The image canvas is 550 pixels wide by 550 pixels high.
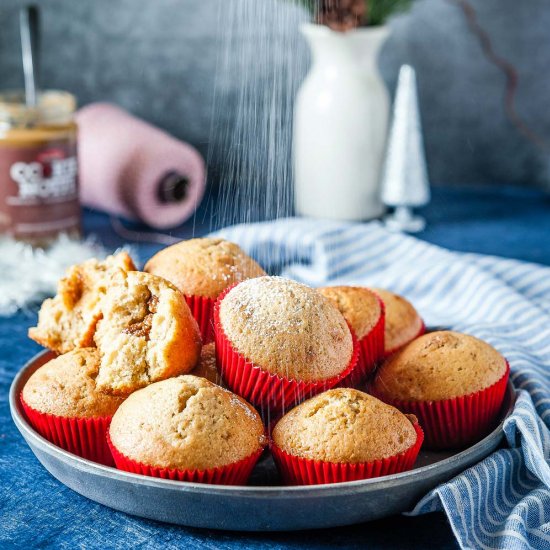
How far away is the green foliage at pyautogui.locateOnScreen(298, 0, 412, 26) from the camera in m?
2.02

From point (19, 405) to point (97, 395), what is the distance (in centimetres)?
11

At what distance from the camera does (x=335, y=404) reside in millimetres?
917

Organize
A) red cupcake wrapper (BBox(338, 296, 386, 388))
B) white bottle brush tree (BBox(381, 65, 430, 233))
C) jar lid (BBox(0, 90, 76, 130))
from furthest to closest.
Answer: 1. white bottle brush tree (BBox(381, 65, 430, 233))
2. jar lid (BBox(0, 90, 76, 130))
3. red cupcake wrapper (BBox(338, 296, 386, 388))

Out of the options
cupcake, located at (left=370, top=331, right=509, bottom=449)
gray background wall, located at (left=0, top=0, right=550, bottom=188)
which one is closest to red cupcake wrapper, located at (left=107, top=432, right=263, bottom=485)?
cupcake, located at (left=370, top=331, right=509, bottom=449)

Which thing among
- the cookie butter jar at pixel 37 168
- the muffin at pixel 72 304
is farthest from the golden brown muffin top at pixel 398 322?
the cookie butter jar at pixel 37 168

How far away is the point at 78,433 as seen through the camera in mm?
965

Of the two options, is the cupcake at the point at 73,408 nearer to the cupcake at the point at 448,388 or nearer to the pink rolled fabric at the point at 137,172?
the cupcake at the point at 448,388

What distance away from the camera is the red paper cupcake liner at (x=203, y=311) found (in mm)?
1091

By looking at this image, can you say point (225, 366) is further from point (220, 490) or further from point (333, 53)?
point (333, 53)

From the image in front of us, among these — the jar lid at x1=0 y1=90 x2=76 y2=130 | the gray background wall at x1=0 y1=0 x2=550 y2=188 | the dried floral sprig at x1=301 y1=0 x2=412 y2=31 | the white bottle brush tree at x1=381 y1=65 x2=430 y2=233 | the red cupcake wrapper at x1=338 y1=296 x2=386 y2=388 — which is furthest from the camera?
the gray background wall at x1=0 y1=0 x2=550 y2=188

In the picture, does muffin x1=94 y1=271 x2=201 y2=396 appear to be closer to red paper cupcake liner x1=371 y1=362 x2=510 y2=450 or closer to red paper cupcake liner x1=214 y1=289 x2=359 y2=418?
red paper cupcake liner x1=214 y1=289 x2=359 y2=418

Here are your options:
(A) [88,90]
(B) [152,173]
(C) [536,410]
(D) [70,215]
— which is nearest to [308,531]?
(C) [536,410]

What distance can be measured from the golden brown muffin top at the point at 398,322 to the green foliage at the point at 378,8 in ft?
3.30

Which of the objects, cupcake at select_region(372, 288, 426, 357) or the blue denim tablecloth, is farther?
cupcake at select_region(372, 288, 426, 357)
